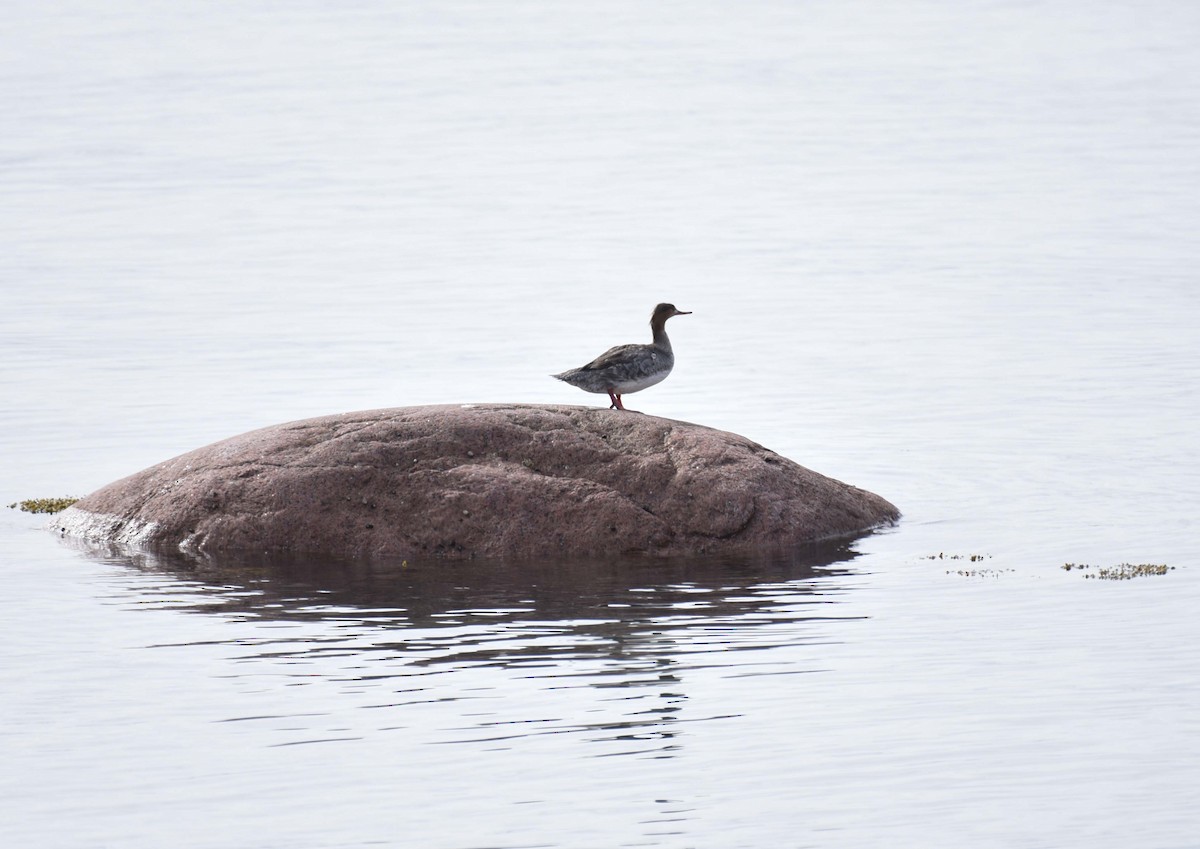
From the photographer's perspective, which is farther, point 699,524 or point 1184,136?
point 1184,136

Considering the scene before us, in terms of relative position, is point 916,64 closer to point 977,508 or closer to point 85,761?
point 977,508

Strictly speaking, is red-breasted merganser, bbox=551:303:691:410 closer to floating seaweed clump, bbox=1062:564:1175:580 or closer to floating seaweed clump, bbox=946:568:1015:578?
floating seaweed clump, bbox=946:568:1015:578

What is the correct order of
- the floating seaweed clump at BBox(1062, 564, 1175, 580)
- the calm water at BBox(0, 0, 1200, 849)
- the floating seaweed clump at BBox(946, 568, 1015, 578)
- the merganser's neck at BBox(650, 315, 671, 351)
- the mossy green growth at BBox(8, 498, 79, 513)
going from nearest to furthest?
the calm water at BBox(0, 0, 1200, 849)
the floating seaweed clump at BBox(1062, 564, 1175, 580)
the floating seaweed clump at BBox(946, 568, 1015, 578)
the merganser's neck at BBox(650, 315, 671, 351)
the mossy green growth at BBox(8, 498, 79, 513)

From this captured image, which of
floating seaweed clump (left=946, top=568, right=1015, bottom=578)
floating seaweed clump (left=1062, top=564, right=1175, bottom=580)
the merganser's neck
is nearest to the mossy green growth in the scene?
the merganser's neck

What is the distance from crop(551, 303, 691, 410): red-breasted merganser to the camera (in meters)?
25.7

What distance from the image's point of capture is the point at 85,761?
16.6 meters

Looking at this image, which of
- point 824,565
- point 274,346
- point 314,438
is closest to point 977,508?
point 824,565

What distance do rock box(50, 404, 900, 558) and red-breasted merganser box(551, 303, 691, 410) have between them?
0.59 m

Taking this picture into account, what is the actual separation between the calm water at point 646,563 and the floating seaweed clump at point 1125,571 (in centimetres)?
23

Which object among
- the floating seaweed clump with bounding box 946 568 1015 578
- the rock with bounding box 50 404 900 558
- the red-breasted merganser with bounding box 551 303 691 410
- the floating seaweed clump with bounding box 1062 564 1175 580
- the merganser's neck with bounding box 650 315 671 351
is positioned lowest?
the floating seaweed clump with bounding box 1062 564 1175 580

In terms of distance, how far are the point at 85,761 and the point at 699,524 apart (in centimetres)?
959

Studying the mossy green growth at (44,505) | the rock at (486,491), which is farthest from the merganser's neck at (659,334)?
the mossy green growth at (44,505)

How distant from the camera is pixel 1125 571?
2314 centimetres

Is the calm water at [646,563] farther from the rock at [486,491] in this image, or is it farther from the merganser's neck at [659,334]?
the merganser's neck at [659,334]
